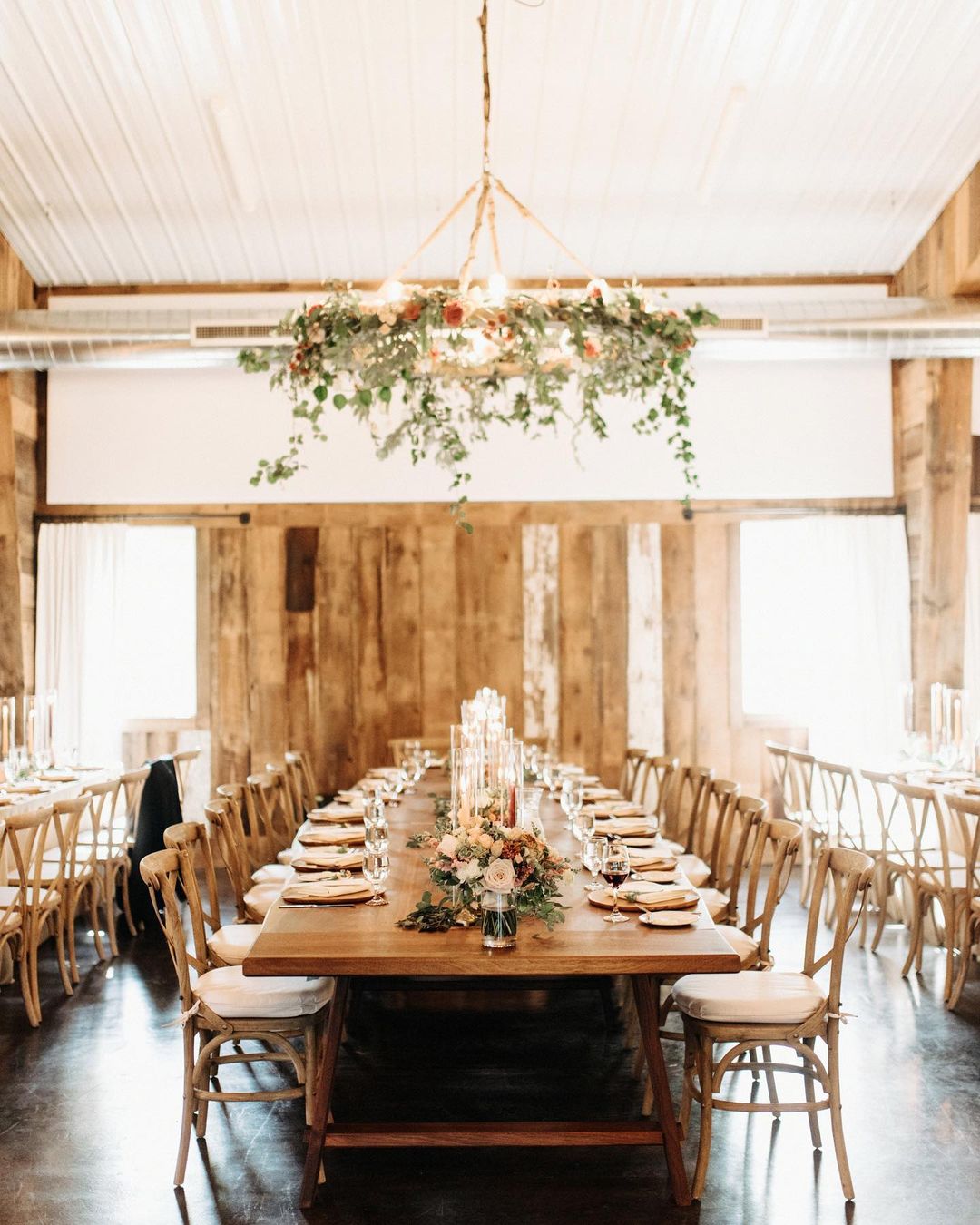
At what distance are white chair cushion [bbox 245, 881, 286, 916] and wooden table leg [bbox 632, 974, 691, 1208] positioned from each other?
176 cm

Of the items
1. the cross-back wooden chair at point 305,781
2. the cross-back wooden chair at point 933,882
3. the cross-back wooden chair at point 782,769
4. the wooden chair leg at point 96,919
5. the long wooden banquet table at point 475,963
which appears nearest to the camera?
the long wooden banquet table at point 475,963

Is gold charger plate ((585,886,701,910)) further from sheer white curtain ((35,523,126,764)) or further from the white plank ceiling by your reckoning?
sheer white curtain ((35,523,126,764))

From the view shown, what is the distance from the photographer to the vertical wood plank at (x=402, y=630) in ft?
28.7

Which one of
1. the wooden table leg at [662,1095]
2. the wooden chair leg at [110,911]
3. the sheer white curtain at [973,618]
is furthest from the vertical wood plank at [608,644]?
the wooden table leg at [662,1095]

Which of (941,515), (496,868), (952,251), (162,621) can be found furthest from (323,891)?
(952,251)

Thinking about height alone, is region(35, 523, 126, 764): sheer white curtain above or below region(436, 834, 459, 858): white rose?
above

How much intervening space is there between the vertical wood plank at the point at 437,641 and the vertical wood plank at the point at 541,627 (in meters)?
0.54

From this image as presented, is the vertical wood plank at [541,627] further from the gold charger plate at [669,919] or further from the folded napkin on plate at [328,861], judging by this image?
the gold charger plate at [669,919]

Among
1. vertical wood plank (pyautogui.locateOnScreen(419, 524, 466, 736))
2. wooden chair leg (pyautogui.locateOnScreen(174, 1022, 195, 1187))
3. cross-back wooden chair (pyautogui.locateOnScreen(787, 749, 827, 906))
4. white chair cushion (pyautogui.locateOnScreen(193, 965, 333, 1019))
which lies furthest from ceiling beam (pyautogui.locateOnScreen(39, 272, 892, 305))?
wooden chair leg (pyautogui.locateOnScreen(174, 1022, 195, 1187))

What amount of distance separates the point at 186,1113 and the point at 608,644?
5.70m

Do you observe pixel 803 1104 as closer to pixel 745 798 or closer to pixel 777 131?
pixel 745 798

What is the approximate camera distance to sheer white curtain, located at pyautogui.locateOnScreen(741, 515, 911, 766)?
341 inches

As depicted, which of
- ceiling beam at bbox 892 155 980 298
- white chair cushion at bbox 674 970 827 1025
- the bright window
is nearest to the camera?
white chair cushion at bbox 674 970 827 1025

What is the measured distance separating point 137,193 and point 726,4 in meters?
4.10
